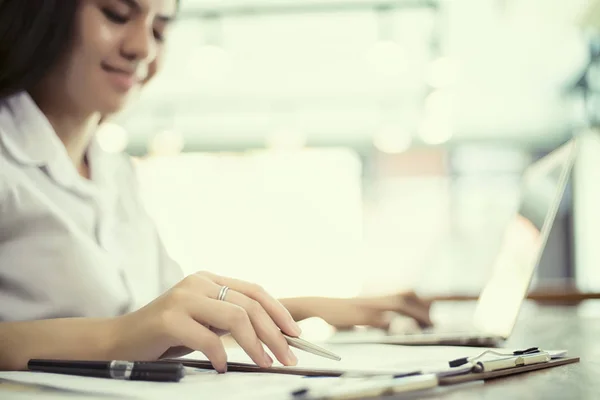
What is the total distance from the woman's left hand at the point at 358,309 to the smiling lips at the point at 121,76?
1.30 ft

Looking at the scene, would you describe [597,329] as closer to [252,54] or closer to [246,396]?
[246,396]

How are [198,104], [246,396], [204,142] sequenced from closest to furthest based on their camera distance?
[246,396] < [198,104] < [204,142]

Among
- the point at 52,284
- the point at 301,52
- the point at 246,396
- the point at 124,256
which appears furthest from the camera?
the point at 301,52

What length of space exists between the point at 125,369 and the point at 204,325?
96 millimetres

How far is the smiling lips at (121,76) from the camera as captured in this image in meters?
0.91

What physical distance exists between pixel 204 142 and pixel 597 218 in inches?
197

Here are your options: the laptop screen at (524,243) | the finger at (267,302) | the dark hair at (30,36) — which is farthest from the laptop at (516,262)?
the dark hair at (30,36)

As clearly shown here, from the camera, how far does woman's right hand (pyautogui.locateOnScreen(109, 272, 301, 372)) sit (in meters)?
0.58

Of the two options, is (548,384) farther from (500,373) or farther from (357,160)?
(357,160)

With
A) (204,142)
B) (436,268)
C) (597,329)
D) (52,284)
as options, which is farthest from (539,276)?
(52,284)

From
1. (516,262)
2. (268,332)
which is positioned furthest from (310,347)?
(516,262)

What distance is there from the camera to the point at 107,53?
883 millimetres

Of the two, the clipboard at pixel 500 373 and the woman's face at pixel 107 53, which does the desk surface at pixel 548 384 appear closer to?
the clipboard at pixel 500 373

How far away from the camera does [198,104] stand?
7.43m
